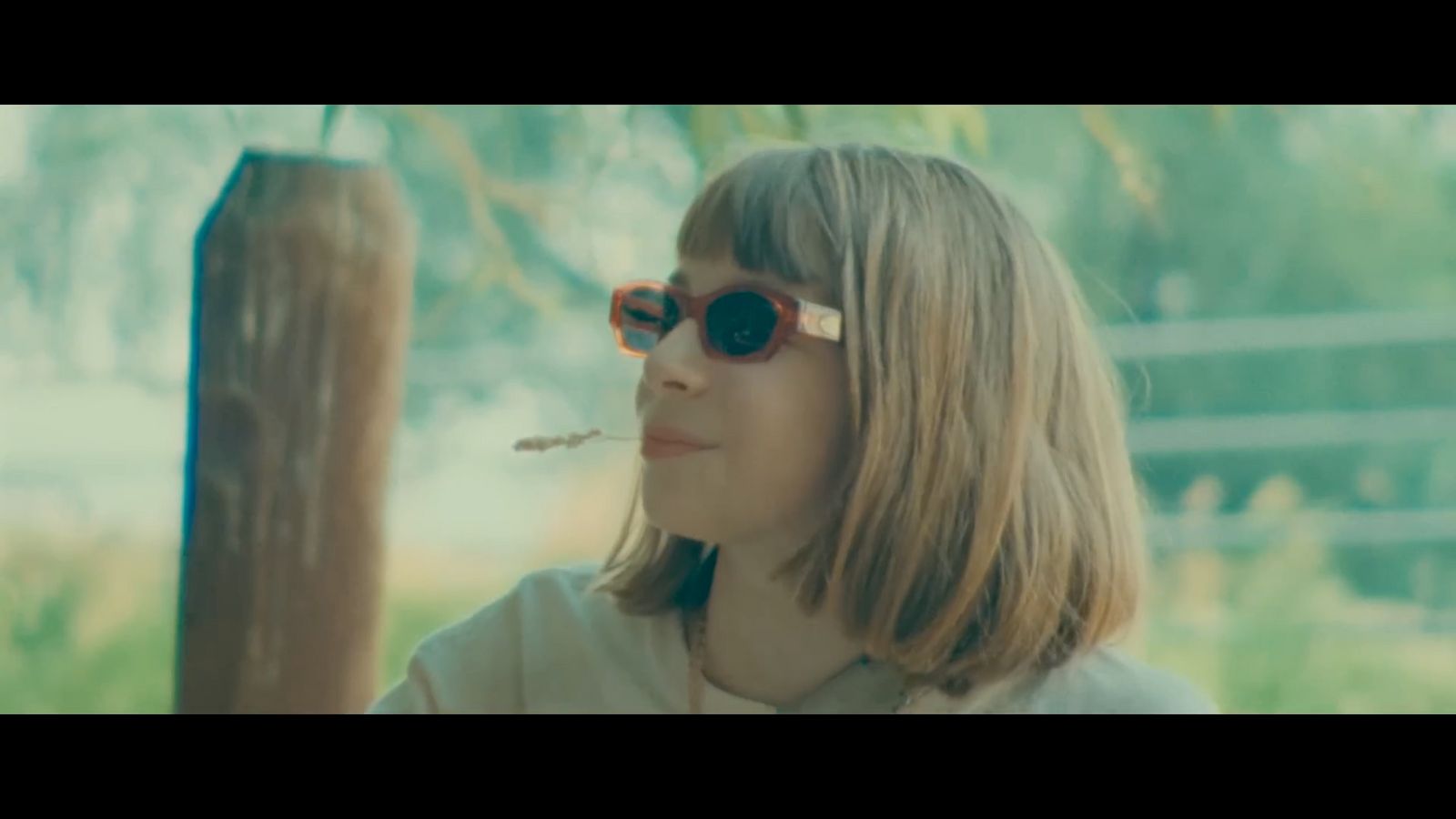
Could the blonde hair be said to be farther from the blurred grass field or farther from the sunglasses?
the blurred grass field

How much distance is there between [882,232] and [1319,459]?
254cm

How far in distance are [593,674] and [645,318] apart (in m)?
0.33

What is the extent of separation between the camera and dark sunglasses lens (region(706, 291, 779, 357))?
45.2 inches

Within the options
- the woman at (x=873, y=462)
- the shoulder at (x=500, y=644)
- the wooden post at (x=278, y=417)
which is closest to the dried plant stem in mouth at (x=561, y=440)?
the woman at (x=873, y=462)

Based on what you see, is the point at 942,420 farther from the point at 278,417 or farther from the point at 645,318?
the point at 278,417

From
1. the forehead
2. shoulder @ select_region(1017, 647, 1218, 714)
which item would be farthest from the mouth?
shoulder @ select_region(1017, 647, 1218, 714)

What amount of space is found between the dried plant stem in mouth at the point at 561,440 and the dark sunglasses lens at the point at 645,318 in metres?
0.08

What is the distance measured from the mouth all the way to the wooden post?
40cm

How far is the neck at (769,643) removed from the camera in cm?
122

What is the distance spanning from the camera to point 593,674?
1269mm

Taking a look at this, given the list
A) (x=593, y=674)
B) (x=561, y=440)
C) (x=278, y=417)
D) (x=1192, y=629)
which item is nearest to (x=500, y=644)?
(x=593, y=674)

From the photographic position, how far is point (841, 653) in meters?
1.23

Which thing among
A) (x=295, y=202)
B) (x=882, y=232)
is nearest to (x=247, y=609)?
(x=295, y=202)
